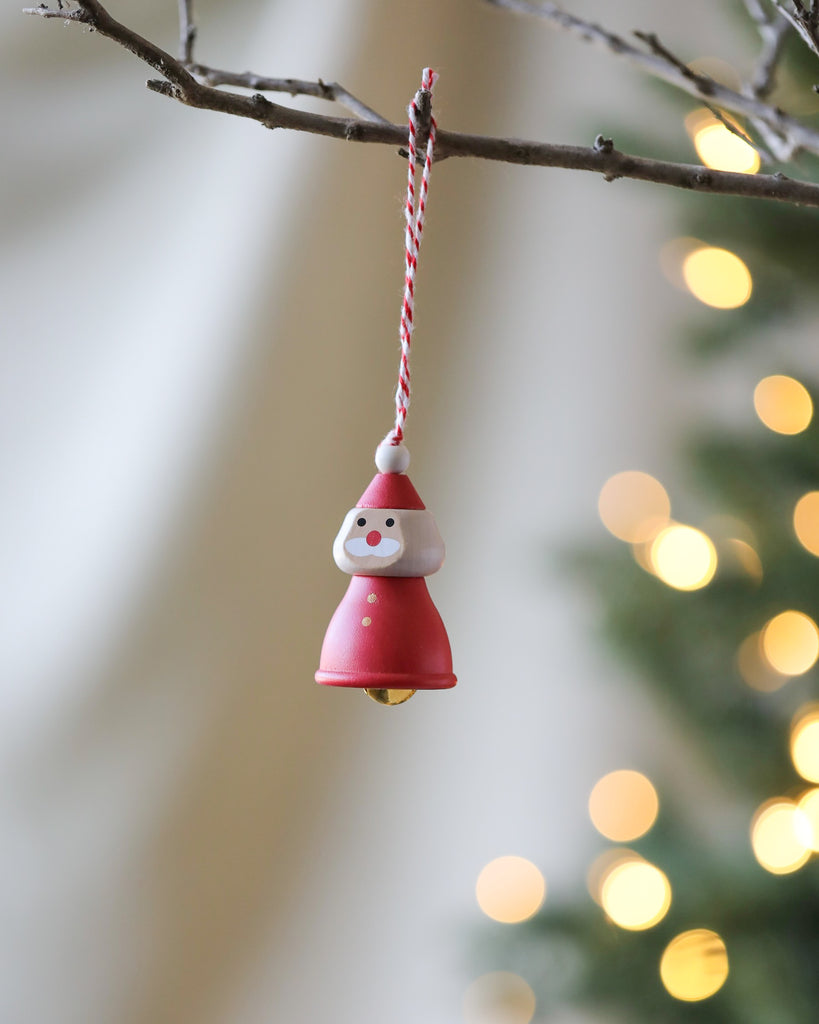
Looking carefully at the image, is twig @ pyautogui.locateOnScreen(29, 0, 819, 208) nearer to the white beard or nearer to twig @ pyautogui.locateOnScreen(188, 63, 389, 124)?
twig @ pyautogui.locateOnScreen(188, 63, 389, 124)

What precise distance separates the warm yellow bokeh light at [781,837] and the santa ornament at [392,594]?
57 cm

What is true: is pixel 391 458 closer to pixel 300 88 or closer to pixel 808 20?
pixel 300 88

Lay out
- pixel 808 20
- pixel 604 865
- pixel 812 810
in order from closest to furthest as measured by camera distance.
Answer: pixel 808 20 → pixel 812 810 → pixel 604 865

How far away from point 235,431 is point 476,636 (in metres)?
0.48

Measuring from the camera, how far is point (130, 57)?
127 centimetres

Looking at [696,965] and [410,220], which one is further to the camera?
[696,965]

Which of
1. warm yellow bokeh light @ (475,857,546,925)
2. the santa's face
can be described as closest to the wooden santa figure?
the santa's face

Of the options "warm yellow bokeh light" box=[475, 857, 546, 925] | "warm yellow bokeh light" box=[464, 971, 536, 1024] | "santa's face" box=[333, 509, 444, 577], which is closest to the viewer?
"santa's face" box=[333, 509, 444, 577]

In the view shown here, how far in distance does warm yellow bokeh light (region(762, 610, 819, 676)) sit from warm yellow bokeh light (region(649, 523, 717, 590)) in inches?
3.3

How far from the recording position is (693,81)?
58 centimetres

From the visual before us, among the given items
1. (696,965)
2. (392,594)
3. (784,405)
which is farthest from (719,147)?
(696,965)

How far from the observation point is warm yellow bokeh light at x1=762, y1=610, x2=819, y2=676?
991 mm

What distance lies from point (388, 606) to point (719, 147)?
0.77m

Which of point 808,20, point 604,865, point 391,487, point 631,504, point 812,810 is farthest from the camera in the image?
point 631,504
